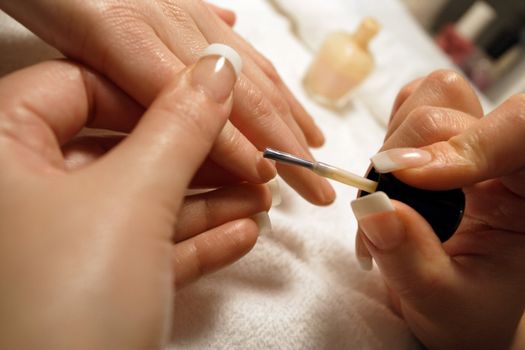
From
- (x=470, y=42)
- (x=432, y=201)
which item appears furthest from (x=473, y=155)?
(x=470, y=42)

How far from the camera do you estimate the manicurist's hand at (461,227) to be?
0.43 metres

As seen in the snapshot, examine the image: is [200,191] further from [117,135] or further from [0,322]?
[0,322]

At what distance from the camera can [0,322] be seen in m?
0.27

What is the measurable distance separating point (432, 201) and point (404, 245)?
65 millimetres

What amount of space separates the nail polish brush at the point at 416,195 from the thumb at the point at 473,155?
2 centimetres

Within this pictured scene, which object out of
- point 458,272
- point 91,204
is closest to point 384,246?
point 458,272

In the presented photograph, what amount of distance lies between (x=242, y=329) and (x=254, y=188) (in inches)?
7.4

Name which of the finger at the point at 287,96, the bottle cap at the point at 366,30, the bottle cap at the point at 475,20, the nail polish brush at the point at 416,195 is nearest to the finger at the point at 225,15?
the finger at the point at 287,96

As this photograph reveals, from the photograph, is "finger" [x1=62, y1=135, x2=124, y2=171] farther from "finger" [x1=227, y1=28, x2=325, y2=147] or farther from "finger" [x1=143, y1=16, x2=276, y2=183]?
"finger" [x1=227, y1=28, x2=325, y2=147]

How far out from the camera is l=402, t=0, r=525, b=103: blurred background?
1.68 metres

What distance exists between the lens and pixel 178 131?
14.0 inches

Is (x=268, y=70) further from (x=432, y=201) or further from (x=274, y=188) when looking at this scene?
(x=432, y=201)

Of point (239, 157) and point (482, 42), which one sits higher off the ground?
point (482, 42)

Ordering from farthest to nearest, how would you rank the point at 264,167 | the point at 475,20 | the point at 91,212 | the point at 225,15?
the point at 475,20, the point at 225,15, the point at 264,167, the point at 91,212
